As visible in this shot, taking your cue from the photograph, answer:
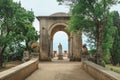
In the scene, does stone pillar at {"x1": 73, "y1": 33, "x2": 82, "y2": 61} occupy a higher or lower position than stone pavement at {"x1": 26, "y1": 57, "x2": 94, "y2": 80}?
higher

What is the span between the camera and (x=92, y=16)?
21.6 meters

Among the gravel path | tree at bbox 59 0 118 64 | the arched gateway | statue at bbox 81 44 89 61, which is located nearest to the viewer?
the gravel path

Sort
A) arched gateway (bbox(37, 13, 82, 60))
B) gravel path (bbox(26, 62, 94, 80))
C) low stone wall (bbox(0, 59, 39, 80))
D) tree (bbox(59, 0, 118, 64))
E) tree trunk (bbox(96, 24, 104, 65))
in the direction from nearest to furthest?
1. low stone wall (bbox(0, 59, 39, 80))
2. gravel path (bbox(26, 62, 94, 80))
3. tree trunk (bbox(96, 24, 104, 65))
4. tree (bbox(59, 0, 118, 64))
5. arched gateway (bbox(37, 13, 82, 60))

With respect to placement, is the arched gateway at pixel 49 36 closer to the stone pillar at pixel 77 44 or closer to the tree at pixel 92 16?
the stone pillar at pixel 77 44

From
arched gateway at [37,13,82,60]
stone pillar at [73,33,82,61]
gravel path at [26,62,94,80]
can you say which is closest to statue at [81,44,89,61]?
gravel path at [26,62,94,80]

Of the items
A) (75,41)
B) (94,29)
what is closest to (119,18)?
(75,41)

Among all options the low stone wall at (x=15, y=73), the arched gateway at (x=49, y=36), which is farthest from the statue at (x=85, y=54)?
the low stone wall at (x=15, y=73)

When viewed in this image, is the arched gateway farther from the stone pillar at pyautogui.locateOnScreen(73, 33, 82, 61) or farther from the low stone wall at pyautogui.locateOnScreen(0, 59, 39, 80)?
the low stone wall at pyautogui.locateOnScreen(0, 59, 39, 80)

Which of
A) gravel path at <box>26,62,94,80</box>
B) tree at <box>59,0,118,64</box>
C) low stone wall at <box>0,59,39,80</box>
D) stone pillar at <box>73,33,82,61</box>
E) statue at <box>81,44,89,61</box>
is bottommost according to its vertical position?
gravel path at <box>26,62,94,80</box>

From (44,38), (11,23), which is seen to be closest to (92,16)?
(11,23)

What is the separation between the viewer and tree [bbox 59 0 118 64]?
20.9 metres

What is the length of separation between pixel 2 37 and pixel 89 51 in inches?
364

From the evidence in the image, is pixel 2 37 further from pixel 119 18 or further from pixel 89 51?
pixel 119 18

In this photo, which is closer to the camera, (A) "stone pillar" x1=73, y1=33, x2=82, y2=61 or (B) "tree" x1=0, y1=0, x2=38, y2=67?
(B) "tree" x1=0, y1=0, x2=38, y2=67
